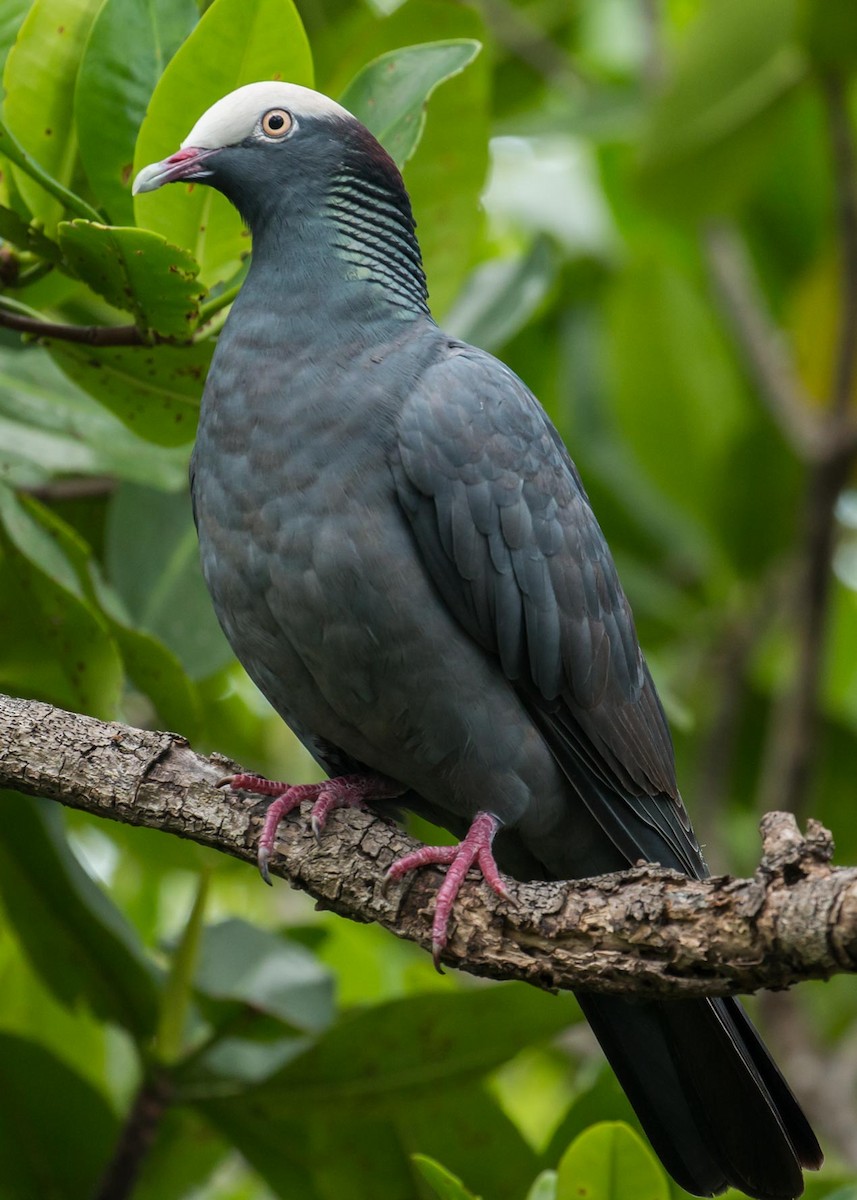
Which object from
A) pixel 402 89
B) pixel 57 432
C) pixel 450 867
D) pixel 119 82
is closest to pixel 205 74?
pixel 119 82

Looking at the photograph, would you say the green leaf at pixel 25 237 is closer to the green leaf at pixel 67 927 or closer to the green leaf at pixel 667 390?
the green leaf at pixel 67 927

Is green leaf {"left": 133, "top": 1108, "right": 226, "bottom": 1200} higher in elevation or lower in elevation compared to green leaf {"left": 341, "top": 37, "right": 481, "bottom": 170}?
lower

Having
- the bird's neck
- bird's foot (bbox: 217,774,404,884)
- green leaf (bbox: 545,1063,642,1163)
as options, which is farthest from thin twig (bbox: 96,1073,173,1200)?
the bird's neck

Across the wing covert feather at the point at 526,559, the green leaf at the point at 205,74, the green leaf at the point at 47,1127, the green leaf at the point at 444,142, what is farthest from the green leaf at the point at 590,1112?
the green leaf at the point at 205,74

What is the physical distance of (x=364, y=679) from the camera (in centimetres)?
318

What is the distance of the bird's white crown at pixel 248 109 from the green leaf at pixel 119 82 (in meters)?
0.13

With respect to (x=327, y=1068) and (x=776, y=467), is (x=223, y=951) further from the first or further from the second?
(x=776, y=467)

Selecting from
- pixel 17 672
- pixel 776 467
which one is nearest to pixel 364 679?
pixel 17 672

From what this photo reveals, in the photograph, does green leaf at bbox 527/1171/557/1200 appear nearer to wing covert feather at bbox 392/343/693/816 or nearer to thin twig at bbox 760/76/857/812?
wing covert feather at bbox 392/343/693/816

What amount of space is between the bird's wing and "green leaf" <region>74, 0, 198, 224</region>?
2.52 ft

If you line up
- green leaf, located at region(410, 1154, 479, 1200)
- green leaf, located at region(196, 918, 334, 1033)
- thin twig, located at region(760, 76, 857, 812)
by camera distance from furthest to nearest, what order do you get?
thin twig, located at region(760, 76, 857, 812)
green leaf, located at region(196, 918, 334, 1033)
green leaf, located at region(410, 1154, 479, 1200)

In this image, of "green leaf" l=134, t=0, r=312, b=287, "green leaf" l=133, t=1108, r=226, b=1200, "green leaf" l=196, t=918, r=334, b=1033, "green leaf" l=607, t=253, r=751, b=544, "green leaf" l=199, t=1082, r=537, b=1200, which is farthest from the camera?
→ "green leaf" l=607, t=253, r=751, b=544

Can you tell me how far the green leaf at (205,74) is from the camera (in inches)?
119

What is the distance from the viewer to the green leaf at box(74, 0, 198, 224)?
302cm
